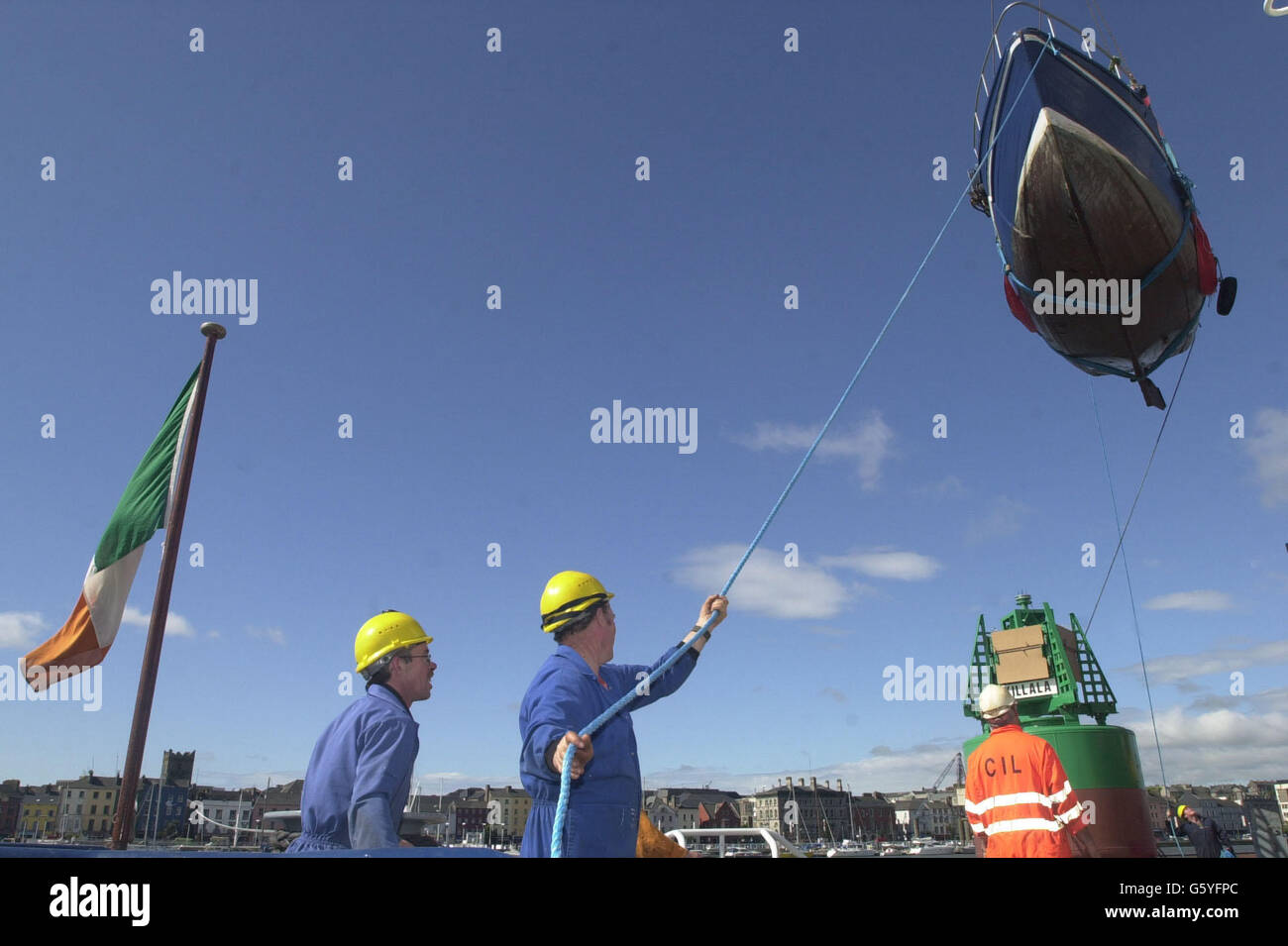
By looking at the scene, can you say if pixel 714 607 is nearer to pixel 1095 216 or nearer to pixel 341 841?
pixel 341 841

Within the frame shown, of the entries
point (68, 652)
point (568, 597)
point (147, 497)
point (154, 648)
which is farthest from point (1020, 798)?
point (147, 497)

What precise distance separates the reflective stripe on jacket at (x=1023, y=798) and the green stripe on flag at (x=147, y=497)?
39.2 feet

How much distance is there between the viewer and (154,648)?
34.9 ft

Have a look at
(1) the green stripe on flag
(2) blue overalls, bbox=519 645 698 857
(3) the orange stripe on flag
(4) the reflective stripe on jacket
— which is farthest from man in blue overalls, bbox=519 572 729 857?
(1) the green stripe on flag

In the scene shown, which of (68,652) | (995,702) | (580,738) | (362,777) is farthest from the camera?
(68,652)

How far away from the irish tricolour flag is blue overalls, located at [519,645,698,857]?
33.8ft

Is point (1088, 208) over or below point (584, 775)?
over

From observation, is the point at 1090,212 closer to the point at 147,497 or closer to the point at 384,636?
A: the point at 384,636

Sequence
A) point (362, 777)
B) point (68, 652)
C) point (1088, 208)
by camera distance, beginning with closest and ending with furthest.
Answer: point (362, 777)
point (1088, 208)
point (68, 652)

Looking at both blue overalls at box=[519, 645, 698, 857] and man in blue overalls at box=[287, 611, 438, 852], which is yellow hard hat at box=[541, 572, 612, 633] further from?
man in blue overalls at box=[287, 611, 438, 852]

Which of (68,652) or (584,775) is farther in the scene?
(68,652)

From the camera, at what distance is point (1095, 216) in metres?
9.34

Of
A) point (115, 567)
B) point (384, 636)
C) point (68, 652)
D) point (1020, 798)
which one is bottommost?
point (1020, 798)

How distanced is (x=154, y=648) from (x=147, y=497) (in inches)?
116
